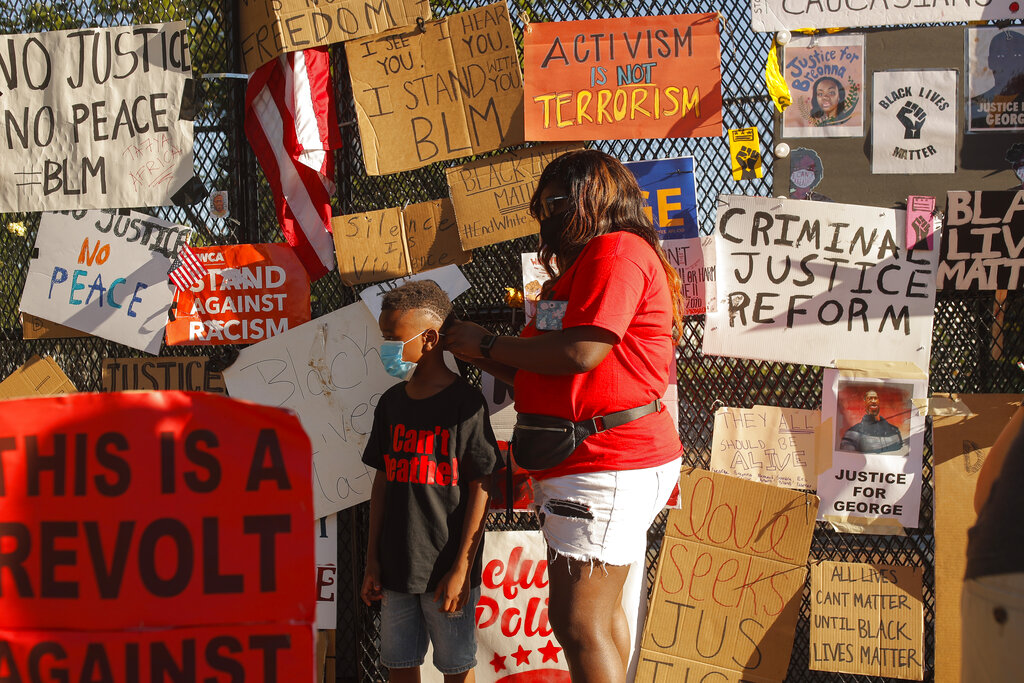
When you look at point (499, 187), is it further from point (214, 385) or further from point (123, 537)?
point (123, 537)

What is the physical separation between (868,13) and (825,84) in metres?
0.32

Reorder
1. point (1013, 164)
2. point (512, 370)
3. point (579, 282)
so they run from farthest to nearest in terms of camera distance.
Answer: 1. point (1013, 164)
2. point (512, 370)
3. point (579, 282)

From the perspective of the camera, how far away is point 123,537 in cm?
160

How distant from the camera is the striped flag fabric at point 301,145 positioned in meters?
3.33

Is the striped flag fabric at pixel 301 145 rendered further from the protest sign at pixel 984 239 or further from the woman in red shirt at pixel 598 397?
the protest sign at pixel 984 239

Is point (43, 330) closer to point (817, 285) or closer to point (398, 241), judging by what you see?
point (398, 241)

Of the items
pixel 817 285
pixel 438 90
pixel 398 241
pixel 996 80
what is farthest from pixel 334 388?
pixel 996 80

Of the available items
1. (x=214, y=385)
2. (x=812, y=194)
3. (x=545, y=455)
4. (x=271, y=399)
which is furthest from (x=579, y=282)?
(x=214, y=385)

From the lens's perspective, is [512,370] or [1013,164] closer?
[512,370]

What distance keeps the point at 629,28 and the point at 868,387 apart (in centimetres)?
169

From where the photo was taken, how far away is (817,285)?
3076 millimetres

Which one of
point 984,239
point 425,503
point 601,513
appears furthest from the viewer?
point 984,239

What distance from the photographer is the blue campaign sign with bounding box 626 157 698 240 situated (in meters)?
3.11

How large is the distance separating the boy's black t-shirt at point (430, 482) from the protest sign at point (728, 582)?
868 mm
